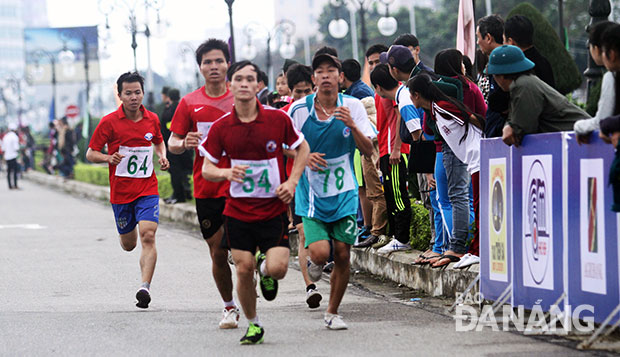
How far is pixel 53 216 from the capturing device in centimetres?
2102

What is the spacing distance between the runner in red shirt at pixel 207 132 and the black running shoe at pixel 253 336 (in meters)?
0.86

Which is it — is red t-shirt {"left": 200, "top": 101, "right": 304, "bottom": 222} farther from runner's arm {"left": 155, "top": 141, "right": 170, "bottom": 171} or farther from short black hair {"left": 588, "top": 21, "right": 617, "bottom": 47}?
runner's arm {"left": 155, "top": 141, "right": 170, "bottom": 171}

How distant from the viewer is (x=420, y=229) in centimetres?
1040

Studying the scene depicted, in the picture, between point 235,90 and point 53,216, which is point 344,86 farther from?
point 53,216

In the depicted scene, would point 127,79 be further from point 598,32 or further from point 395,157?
point 598,32

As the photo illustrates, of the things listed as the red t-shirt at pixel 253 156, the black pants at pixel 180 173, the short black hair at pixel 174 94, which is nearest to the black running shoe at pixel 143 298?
the red t-shirt at pixel 253 156

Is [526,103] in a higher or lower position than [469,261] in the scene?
higher

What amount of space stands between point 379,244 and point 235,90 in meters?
4.35

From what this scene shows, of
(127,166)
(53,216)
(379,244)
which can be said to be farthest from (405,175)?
(53,216)

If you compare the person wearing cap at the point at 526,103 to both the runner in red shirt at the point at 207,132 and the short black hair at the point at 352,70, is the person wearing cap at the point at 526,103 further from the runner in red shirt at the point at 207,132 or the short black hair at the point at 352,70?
the short black hair at the point at 352,70

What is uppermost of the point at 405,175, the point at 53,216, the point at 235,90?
the point at 235,90

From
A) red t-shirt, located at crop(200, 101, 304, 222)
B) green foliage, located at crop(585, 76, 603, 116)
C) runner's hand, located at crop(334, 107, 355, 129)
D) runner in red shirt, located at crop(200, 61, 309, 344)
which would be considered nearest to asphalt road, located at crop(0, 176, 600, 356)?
runner in red shirt, located at crop(200, 61, 309, 344)

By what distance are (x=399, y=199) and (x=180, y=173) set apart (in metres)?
9.00

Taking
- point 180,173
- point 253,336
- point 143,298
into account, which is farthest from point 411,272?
point 180,173
